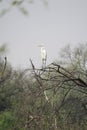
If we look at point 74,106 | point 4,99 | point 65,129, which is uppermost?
point 74,106

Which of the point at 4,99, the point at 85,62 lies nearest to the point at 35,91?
the point at 4,99

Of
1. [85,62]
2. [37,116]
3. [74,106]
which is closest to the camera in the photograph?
[37,116]

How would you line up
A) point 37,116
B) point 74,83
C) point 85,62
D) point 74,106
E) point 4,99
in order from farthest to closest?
point 85,62
point 4,99
point 74,106
point 74,83
point 37,116

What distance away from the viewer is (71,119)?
2.37 meters

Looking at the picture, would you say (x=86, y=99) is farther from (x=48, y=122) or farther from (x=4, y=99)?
(x=4, y=99)

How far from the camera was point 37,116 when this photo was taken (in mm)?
1944

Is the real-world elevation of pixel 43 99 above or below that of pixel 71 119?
above

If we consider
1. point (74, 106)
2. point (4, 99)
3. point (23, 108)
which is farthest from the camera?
point (4, 99)

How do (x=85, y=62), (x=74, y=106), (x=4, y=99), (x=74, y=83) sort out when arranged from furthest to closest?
(x=85, y=62) < (x=4, y=99) < (x=74, y=106) < (x=74, y=83)

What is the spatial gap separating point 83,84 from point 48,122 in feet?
1.44

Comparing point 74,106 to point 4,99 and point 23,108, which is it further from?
point 4,99

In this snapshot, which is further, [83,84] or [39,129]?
[39,129]

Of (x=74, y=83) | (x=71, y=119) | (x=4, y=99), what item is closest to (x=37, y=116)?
(x=74, y=83)

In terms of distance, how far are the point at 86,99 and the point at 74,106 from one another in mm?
136
